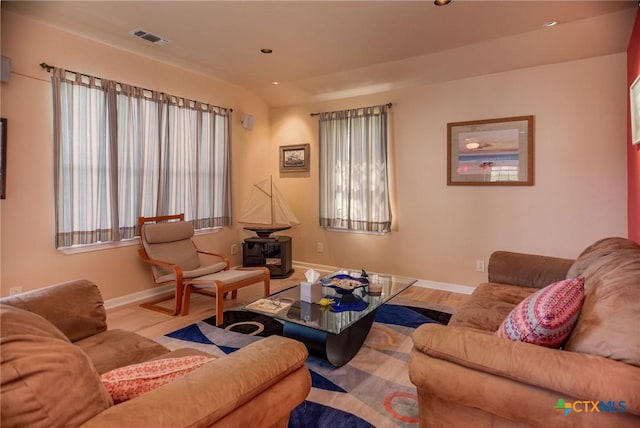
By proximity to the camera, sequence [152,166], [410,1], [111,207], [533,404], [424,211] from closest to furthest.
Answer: [533,404]
[410,1]
[111,207]
[152,166]
[424,211]

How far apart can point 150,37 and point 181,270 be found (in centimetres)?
218

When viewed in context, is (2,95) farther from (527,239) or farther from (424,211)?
(527,239)

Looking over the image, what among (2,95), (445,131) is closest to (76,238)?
(2,95)

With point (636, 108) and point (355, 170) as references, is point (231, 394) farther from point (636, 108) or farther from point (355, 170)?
point (355, 170)

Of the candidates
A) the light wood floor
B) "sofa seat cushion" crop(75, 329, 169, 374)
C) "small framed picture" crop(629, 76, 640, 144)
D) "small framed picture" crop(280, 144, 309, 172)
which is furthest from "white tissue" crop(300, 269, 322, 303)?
"small framed picture" crop(280, 144, 309, 172)

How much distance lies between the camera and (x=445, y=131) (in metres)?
4.03

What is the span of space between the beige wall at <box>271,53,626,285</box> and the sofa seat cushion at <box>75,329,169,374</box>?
10.7 ft

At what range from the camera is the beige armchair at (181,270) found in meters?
3.23

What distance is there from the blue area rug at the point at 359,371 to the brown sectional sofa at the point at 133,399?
0.73m

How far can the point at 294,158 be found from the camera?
521 cm

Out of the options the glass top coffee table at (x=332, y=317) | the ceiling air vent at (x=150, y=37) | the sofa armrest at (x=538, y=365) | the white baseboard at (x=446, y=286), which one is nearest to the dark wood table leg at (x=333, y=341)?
the glass top coffee table at (x=332, y=317)

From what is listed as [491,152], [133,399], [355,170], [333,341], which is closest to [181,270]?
[333,341]

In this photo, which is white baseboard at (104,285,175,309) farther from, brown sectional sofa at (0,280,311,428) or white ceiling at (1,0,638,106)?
white ceiling at (1,0,638,106)

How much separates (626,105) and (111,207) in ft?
15.9
